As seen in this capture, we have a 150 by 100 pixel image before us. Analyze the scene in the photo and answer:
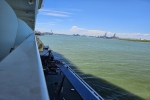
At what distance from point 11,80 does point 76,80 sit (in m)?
8.22

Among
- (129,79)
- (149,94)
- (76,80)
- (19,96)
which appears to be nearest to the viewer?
(19,96)

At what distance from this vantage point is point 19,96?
761 mm

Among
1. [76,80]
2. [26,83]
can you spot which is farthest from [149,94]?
[26,83]

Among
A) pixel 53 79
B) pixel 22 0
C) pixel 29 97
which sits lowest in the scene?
pixel 53 79

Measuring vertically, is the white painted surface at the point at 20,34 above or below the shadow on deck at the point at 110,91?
above

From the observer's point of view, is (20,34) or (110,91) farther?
(110,91)

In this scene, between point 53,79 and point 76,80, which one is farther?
point 53,79

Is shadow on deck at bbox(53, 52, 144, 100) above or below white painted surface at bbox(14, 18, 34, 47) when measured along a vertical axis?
below

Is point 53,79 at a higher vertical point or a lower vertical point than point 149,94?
higher

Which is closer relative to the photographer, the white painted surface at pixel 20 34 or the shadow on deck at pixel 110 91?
the white painted surface at pixel 20 34

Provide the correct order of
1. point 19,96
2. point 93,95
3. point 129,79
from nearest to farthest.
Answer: point 19,96 → point 93,95 → point 129,79

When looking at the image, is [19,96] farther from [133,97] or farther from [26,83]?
[133,97]

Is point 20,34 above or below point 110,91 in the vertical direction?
above

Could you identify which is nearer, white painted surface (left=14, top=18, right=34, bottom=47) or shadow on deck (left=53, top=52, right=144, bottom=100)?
white painted surface (left=14, top=18, right=34, bottom=47)
